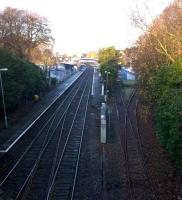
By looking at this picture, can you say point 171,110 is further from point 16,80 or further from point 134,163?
point 16,80

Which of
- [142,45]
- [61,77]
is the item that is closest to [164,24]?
[142,45]

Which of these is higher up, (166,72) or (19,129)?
(166,72)

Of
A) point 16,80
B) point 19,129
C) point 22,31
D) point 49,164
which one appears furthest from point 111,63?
point 49,164

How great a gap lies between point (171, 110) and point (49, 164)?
28.5 ft

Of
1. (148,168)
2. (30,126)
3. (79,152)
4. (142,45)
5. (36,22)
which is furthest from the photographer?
(36,22)

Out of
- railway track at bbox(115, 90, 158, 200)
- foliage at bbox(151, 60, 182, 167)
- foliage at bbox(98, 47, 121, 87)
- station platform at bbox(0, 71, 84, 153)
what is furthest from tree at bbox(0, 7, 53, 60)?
foliage at bbox(151, 60, 182, 167)

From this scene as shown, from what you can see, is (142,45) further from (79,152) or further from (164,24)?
(79,152)

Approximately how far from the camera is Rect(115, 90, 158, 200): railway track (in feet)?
69.0

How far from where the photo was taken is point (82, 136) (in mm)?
34000

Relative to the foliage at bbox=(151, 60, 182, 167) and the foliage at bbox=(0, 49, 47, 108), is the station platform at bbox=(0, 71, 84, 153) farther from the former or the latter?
the foliage at bbox=(151, 60, 182, 167)

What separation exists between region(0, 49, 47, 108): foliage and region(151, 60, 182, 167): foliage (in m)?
15.4

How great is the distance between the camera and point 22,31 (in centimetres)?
7794

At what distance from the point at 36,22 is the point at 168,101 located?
2387 inches

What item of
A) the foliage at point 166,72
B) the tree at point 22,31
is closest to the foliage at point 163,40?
the foliage at point 166,72
